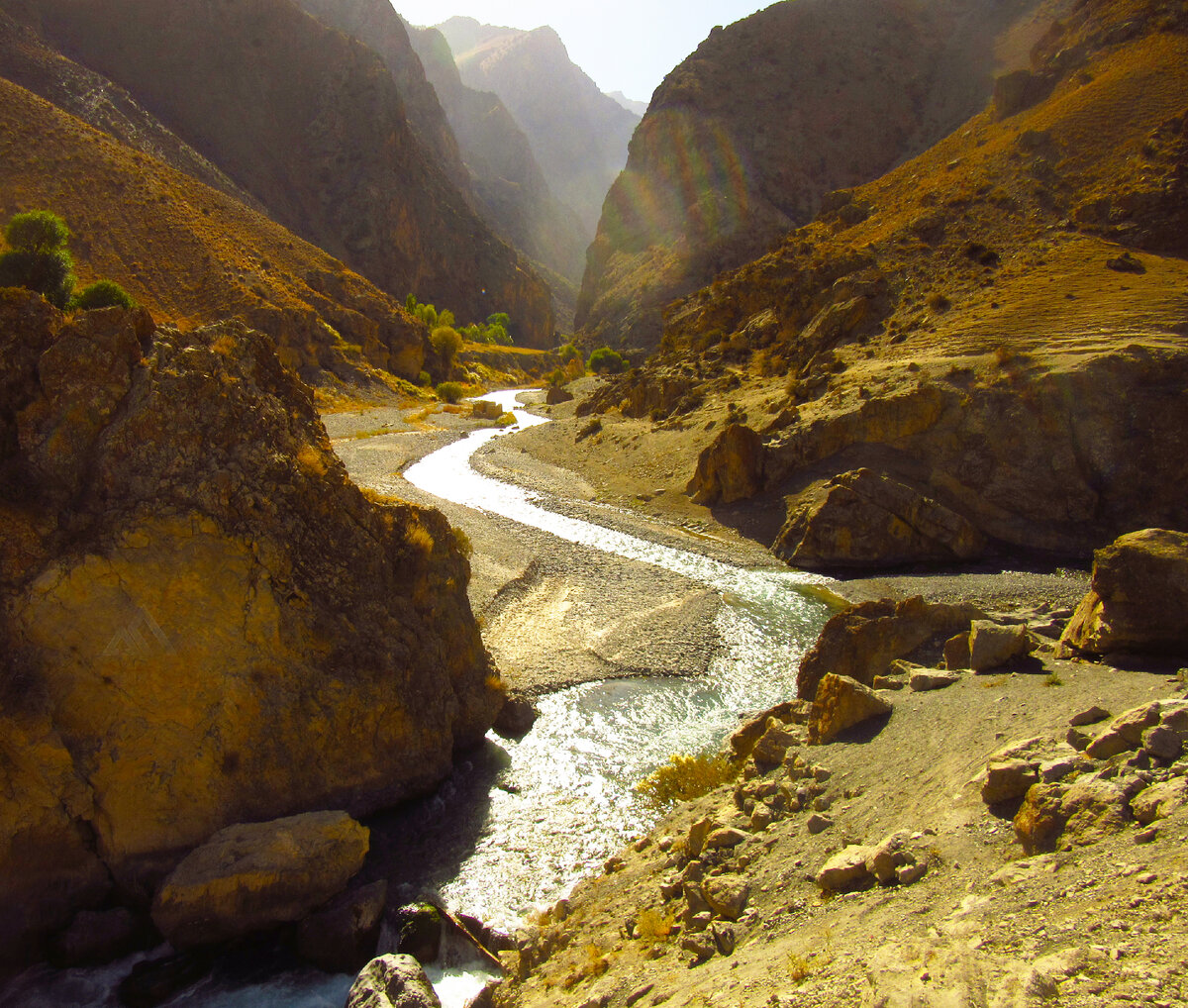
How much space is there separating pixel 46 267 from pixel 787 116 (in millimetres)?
79018

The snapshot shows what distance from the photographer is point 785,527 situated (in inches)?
1092

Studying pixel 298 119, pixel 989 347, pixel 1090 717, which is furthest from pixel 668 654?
pixel 298 119

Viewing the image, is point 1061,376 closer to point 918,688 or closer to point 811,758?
point 918,688

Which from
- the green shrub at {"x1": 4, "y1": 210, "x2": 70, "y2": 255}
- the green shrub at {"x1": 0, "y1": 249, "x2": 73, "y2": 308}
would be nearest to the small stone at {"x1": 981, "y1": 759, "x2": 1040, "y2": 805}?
the green shrub at {"x1": 0, "y1": 249, "x2": 73, "y2": 308}

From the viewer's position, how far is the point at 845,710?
1145cm

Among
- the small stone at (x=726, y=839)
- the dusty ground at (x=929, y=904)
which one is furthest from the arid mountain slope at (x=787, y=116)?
the small stone at (x=726, y=839)

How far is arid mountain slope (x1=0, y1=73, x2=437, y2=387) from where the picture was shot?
53781 millimetres

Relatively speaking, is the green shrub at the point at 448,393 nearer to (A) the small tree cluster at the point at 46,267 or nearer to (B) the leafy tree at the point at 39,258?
(B) the leafy tree at the point at 39,258

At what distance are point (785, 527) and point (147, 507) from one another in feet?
72.9

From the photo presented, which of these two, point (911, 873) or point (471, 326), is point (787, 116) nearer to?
point (471, 326)

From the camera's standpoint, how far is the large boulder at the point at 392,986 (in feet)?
26.1

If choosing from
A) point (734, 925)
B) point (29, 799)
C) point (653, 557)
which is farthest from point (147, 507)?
point (653, 557)

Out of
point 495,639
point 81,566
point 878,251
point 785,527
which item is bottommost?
point 785,527

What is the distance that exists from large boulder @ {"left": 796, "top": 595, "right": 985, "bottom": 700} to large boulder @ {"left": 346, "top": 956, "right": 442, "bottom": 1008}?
8707 mm
